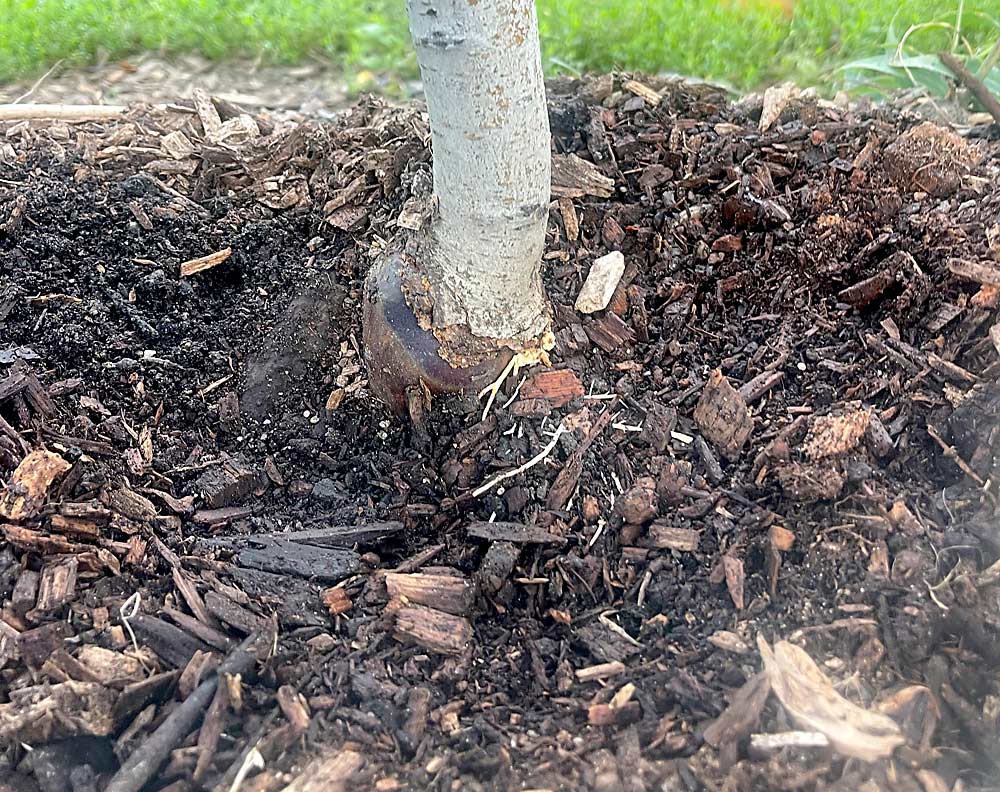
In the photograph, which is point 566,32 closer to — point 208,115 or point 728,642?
point 208,115

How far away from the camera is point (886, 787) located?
1.37m

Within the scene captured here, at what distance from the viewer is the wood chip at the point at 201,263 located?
2.41m

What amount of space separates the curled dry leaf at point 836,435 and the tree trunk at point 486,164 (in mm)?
703

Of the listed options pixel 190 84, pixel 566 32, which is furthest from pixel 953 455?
pixel 190 84

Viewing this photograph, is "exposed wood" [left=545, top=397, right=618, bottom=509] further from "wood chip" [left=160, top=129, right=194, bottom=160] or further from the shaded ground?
the shaded ground

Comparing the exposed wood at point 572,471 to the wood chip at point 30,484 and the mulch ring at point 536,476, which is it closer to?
the mulch ring at point 536,476

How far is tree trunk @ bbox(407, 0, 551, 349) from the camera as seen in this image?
1579 mm

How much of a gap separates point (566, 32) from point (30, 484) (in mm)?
3531

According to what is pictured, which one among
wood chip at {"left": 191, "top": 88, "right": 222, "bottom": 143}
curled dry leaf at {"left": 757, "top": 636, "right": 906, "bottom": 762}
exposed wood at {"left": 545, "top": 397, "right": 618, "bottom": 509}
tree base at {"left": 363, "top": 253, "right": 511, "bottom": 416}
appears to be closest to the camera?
curled dry leaf at {"left": 757, "top": 636, "right": 906, "bottom": 762}

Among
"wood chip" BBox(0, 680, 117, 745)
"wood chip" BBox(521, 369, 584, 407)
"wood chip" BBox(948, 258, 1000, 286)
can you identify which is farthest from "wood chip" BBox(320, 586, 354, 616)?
"wood chip" BBox(948, 258, 1000, 286)

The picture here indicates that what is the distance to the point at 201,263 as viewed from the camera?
241 cm

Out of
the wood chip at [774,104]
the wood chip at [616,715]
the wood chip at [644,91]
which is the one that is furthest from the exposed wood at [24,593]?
the wood chip at [774,104]

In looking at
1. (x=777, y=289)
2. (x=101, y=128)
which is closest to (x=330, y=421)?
(x=777, y=289)

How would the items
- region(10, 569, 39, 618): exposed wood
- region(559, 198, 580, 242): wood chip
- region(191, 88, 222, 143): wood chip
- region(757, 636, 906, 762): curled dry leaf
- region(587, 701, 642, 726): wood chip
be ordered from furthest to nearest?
region(191, 88, 222, 143): wood chip
region(559, 198, 580, 242): wood chip
region(10, 569, 39, 618): exposed wood
region(587, 701, 642, 726): wood chip
region(757, 636, 906, 762): curled dry leaf
